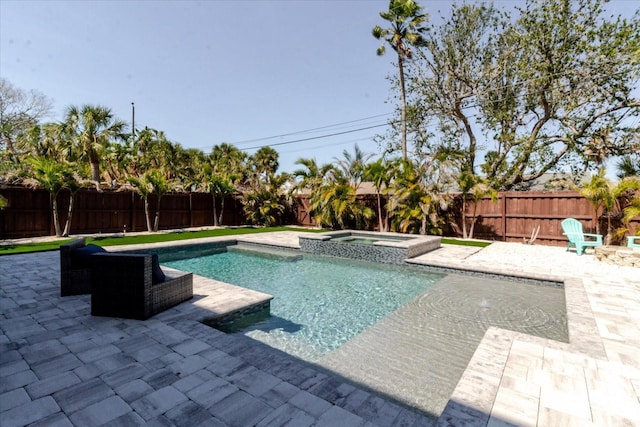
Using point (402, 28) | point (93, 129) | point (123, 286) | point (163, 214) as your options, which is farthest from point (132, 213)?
point (402, 28)

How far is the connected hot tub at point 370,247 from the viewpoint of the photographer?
875 cm

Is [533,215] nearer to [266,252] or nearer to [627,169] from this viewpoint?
[627,169]

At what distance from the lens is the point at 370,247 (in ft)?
30.3

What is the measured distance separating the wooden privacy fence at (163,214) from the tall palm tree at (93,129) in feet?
4.68

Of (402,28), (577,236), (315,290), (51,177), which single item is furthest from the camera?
(402,28)

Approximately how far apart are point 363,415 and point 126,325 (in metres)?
2.96

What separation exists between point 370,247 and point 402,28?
12580 millimetres

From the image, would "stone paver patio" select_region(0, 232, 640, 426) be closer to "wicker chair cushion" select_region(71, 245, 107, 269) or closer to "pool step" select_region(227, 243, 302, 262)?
"wicker chair cushion" select_region(71, 245, 107, 269)

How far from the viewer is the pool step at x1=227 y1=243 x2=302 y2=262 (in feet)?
32.7

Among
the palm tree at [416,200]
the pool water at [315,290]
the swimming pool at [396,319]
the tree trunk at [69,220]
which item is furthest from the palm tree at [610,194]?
the tree trunk at [69,220]

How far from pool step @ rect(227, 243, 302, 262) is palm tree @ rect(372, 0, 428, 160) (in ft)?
27.5

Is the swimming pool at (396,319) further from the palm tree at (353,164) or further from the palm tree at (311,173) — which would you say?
the palm tree at (311,173)

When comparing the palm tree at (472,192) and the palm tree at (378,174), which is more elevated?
the palm tree at (378,174)

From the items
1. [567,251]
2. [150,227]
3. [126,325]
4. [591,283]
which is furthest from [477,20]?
[126,325]
